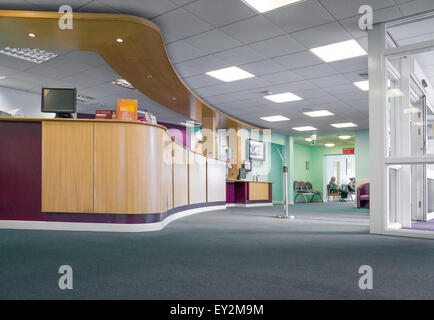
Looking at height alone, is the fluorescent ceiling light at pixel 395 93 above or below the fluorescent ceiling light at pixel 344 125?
below

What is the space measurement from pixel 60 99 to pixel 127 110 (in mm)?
852

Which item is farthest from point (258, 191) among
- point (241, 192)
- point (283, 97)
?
point (283, 97)

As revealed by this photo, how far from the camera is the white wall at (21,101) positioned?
812cm

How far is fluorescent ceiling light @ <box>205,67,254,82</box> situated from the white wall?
477cm

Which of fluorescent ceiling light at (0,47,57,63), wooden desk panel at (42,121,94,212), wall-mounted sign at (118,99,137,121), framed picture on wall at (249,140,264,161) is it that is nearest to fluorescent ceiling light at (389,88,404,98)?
wall-mounted sign at (118,99,137,121)

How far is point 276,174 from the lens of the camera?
15086 millimetres

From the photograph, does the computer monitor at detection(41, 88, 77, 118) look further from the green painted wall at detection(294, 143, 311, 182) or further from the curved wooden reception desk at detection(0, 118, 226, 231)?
the green painted wall at detection(294, 143, 311, 182)

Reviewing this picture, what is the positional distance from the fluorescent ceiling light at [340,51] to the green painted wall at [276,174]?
8556 millimetres

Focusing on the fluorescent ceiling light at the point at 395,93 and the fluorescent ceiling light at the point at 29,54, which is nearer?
the fluorescent ceiling light at the point at 395,93

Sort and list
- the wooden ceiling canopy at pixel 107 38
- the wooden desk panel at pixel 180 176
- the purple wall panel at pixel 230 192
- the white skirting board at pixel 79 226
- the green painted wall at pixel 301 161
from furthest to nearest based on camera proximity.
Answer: the green painted wall at pixel 301 161 → the purple wall panel at pixel 230 192 → the wooden desk panel at pixel 180 176 → the wooden ceiling canopy at pixel 107 38 → the white skirting board at pixel 79 226

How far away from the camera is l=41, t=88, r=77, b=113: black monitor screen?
14.7 ft

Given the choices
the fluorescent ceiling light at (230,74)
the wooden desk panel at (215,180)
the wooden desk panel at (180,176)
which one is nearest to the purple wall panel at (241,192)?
the wooden desk panel at (215,180)

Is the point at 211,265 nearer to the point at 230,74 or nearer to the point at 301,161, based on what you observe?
the point at 230,74

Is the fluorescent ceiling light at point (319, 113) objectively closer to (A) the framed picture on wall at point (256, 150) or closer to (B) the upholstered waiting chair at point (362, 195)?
(B) the upholstered waiting chair at point (362, 195)
